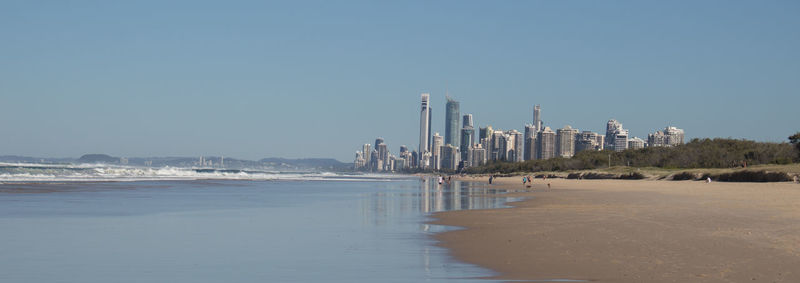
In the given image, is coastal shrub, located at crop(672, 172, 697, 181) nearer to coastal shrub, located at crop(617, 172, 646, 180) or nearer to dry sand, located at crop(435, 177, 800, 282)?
coastal shrub, located at crop(617, 172, 646, 180)

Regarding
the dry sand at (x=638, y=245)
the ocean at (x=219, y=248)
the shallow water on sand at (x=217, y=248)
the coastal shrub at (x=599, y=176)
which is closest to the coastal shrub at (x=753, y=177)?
the coastal shrub at (x=599, y=176)

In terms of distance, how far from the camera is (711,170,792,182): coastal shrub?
4362cm

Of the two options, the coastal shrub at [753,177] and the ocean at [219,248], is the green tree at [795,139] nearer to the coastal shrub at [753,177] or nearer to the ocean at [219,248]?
the coastal shrub at [753,177]

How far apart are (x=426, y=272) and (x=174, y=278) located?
320 centimetres

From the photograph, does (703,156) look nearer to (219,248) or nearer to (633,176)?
(633,176)

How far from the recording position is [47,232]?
14117mm

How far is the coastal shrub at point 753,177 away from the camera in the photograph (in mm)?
43625

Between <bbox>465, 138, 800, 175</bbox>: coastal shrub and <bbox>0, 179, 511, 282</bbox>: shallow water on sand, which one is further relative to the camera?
<bbox>465, 138, 800, 175</bbox>: coastal shrub

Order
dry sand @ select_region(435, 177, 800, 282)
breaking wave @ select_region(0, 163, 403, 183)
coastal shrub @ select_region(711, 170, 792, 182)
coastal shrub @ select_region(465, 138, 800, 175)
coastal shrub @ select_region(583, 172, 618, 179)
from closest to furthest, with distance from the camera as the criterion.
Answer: dry sand @ select_region(435, 177, 800, 282), coastal shrub @ select_region(711, 170, 792, 182), breaking wave @ select_region(0, 163, 403, 183), coastal shrub @ select_region(583, 172, 618, 179), coastal shrub @ select_region(465, 138, 800, 175)

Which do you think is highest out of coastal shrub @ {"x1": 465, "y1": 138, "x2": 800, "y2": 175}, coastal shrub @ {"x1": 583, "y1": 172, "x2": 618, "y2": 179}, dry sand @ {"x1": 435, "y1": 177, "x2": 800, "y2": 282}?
coastal shrub @ {"x1": 465, "y1": 138, "x2": 800, "y2": 175}

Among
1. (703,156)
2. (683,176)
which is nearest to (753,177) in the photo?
(683,176)

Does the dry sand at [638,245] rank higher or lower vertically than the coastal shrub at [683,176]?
lower

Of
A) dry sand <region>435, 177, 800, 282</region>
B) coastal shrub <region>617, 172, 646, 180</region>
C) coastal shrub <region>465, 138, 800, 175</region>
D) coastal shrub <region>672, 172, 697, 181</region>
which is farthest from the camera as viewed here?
coastal shrub <region>465, 138, 800, 175</region>

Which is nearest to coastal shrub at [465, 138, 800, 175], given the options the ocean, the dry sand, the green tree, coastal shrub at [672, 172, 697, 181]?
the green tree
